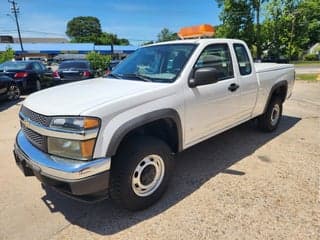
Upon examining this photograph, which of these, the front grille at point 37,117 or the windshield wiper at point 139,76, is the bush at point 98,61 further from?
the front grille at point 37,117

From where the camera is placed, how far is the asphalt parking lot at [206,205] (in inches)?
114

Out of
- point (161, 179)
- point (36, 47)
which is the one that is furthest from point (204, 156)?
point (36, 47)

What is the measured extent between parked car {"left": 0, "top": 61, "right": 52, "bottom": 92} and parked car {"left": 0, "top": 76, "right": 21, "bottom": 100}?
81 cm

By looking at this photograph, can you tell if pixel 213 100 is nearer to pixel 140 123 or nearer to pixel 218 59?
pixel 218 59

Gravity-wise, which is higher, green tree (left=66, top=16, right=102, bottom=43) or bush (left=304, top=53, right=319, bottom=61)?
green tree (left=66, top=16, right=102, bottom=43)

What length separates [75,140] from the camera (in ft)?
8.63

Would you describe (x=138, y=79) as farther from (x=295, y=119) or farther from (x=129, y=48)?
(x=129, y=48)

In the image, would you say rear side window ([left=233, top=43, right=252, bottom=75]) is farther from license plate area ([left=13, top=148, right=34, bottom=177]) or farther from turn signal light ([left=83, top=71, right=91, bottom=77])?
turn signal light ([left=83, top=71, right=91, bottom=77])

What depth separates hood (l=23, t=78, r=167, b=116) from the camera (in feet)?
9.03

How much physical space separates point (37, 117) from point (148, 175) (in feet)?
4.41

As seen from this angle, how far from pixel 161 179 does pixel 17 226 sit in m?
1.63

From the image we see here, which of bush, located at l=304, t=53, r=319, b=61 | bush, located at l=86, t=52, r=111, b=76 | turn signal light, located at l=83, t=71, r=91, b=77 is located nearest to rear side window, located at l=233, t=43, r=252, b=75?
turn signal light, located at l=83, t=71, r=91, b=77

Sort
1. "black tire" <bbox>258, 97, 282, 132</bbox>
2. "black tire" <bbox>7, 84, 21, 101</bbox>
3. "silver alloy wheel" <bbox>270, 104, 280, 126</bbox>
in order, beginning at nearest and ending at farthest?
"black tire" <bbox>258, 97, 282, 132</bbox>, "silver alloy wheel" <bbox>270, 104, 280, 126</bbox>, "black tire" <bbox>7, 84, 21, 101</bbox>

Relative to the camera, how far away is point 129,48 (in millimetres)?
76312
